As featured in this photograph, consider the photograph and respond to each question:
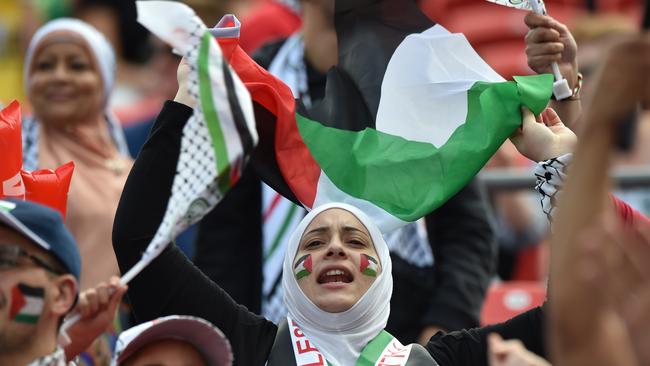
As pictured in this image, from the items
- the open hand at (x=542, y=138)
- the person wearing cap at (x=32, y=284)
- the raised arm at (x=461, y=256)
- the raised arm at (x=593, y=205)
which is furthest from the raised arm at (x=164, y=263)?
the raised arm at (x=593, y=205)

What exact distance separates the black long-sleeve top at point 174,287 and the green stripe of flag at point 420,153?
0.48 metres

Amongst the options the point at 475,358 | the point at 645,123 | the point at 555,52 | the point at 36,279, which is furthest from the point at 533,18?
the point at 645,123

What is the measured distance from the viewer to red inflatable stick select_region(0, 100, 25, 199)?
514 centimetres

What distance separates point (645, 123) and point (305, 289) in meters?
3.93

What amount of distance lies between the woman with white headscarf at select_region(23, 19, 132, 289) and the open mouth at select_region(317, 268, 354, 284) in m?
1.85

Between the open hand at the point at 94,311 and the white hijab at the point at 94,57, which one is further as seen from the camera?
the white hijab at the point at 94,57

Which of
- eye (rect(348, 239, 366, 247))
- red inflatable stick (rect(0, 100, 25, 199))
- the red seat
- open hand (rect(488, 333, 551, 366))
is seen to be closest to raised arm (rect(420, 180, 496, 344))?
the red seat

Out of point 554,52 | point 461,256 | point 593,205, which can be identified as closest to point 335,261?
point 554,52

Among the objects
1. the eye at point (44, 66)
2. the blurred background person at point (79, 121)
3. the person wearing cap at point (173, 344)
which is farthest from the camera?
the eye at point (44, 66)

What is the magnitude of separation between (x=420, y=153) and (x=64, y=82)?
230 cm

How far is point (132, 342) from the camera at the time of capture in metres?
4.38

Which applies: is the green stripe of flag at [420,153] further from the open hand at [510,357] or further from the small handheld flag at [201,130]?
the open hand at [510,357]

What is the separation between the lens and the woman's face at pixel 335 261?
5.11 meters

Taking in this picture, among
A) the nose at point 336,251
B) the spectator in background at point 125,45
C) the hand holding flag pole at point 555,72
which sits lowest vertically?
the spectator in background at point 125,45
